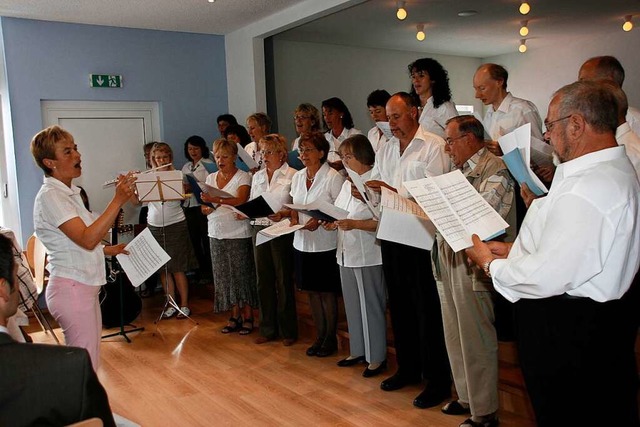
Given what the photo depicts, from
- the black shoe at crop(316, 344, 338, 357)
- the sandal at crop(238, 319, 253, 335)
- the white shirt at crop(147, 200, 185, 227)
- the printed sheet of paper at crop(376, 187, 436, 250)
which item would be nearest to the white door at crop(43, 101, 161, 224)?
the white shirt at crop(147, 200, 185, 227)

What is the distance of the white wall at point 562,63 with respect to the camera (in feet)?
22.7

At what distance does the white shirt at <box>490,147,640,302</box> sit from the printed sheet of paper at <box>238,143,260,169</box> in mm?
3104

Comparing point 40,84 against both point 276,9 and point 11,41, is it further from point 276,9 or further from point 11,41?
point 276,9

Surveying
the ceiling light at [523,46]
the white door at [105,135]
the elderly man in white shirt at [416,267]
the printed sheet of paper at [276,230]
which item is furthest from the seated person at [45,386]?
the ceiling light at [523,46]

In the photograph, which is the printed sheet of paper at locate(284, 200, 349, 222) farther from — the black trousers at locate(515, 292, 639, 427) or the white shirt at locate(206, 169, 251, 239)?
the black trousers at locate(515, 292, 639, 427)

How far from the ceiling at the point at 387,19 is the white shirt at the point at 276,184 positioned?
181 cm

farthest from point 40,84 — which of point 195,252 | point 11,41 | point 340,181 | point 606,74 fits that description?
point 606,74

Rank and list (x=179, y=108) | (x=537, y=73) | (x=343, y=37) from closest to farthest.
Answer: (x=179, y=108), (x=343, y=37), (x=537, y=73)

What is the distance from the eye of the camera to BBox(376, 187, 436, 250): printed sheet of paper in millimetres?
2840

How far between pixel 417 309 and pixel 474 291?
0.59 meters

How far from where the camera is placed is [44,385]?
1333 mm

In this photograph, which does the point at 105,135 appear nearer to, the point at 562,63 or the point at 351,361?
the point at 351,361

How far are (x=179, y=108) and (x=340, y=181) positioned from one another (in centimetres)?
319

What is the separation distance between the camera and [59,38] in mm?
5707
